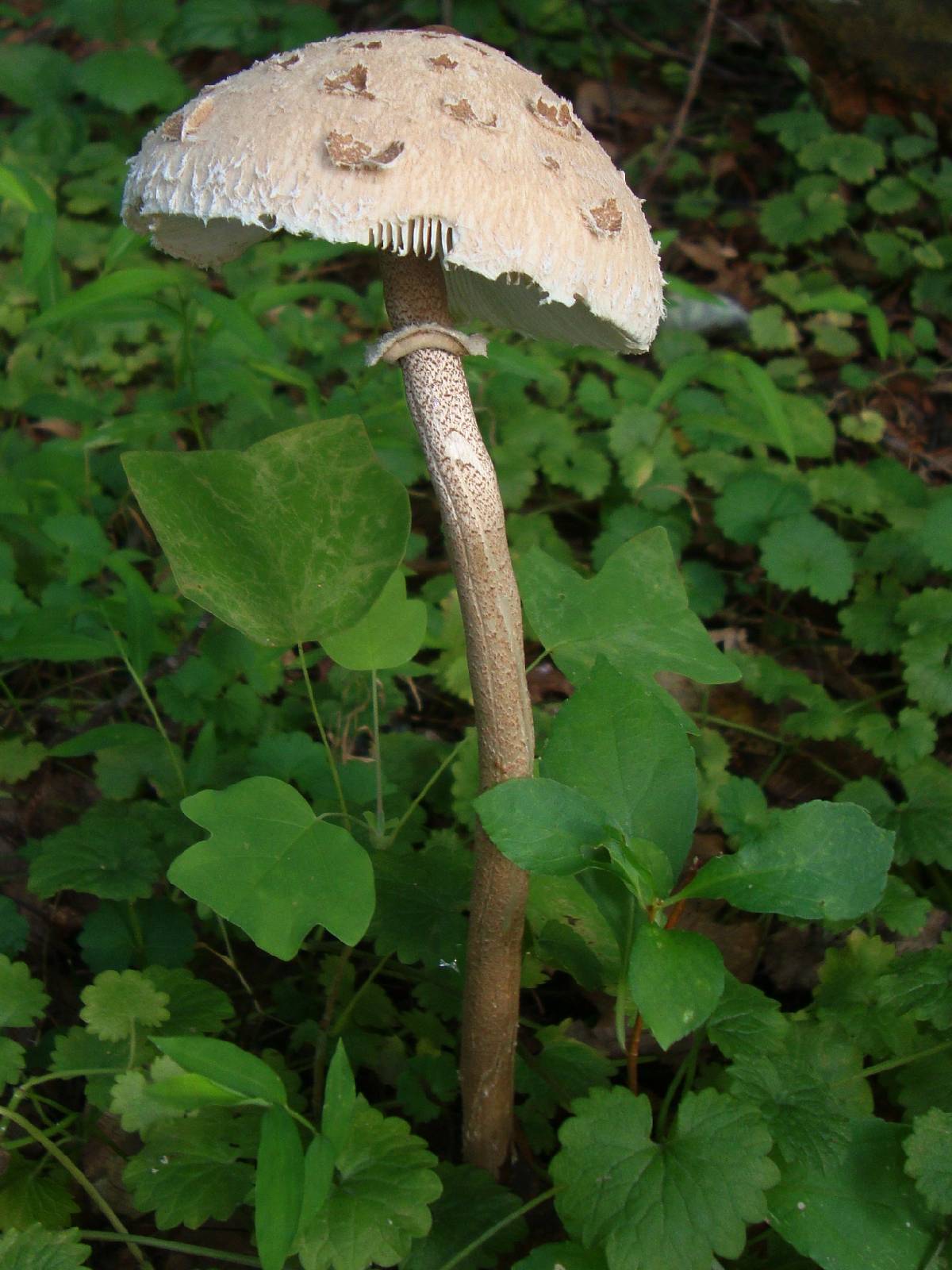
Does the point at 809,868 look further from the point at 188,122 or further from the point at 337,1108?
the point at 188,122

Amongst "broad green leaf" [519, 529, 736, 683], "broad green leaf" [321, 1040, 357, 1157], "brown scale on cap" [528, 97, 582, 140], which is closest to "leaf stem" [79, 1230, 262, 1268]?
"broad green leaf" [321, 1040, 357, 1157]

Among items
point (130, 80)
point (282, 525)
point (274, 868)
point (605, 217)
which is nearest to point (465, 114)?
point (605, 217)

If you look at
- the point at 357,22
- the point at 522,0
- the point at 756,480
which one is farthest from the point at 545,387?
the point at 357,22

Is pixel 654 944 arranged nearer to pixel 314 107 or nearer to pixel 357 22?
pixel 314 107

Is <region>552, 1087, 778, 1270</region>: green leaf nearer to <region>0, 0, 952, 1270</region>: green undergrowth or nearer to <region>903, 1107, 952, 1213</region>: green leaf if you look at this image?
<region>0, 0, 952, 1270</region>: green undergrowth

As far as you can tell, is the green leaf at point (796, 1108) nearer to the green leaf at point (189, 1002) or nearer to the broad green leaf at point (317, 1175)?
the broad green leaf at point (317, 1175)
